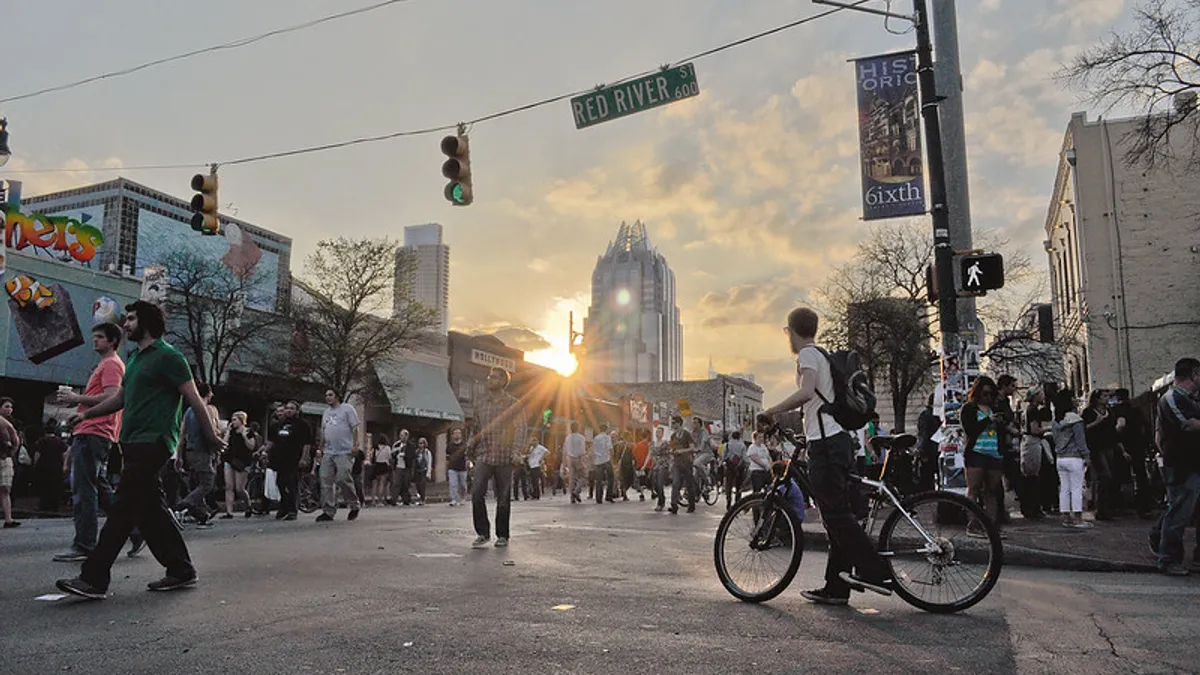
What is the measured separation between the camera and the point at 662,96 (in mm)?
12578

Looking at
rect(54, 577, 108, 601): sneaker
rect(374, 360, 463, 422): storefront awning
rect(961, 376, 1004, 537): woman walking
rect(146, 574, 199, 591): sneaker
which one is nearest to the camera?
rect(54, 577, 108, 601): sneaker

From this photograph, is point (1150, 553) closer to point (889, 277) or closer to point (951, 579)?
point (951, 579)

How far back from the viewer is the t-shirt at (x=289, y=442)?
13383mm

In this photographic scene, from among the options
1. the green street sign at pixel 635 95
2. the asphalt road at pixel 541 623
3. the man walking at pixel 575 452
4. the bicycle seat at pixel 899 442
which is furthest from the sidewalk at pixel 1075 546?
the man walking at pixel 575 452

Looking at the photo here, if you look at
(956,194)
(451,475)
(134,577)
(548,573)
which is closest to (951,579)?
(548,573)

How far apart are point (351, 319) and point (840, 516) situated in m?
33.3

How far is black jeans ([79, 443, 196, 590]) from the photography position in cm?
556

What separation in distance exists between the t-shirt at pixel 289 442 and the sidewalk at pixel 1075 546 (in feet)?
23.9

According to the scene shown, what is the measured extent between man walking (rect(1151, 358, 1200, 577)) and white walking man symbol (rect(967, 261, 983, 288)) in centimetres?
311

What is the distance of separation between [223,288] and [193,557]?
29156 millimetres

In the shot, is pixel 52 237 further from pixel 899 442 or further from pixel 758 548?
pixel 899 442

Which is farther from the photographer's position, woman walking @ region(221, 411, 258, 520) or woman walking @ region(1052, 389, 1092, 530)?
woman walking @ region(221, 411, 258, 520)

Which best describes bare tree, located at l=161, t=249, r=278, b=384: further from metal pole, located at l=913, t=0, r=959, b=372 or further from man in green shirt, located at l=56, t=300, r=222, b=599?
man in green shirt, located at l=56, t=300, r=222, b=599

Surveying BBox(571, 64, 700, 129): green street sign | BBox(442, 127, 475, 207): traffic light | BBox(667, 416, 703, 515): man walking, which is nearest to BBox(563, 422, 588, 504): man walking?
BBox(667, 416, 703, 515): man walking
